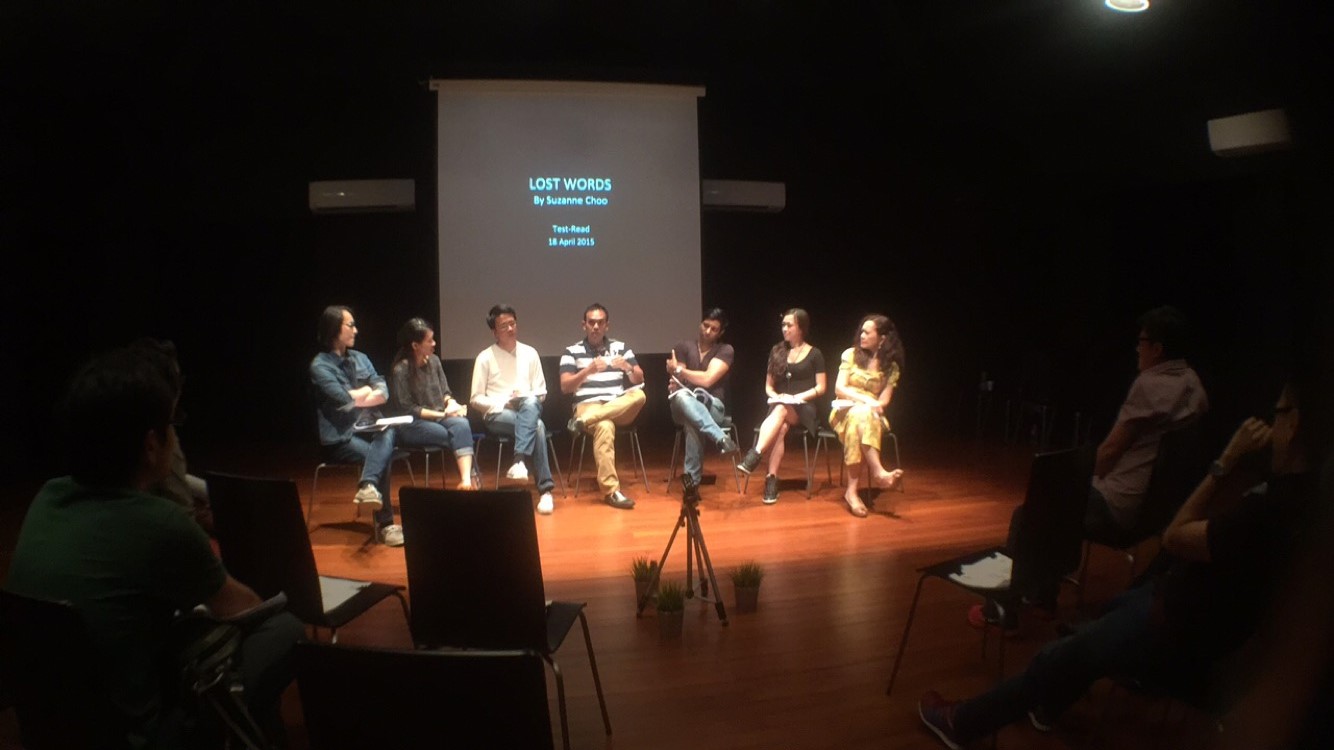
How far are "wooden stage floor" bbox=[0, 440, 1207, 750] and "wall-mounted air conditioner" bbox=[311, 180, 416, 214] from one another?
2348 millimetres

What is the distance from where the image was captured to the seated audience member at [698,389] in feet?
18.4

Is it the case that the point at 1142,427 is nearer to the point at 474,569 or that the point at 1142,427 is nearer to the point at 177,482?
the point at 474,569

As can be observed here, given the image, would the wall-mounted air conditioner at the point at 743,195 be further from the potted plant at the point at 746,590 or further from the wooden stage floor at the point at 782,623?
the potted plant at the point at 746,590

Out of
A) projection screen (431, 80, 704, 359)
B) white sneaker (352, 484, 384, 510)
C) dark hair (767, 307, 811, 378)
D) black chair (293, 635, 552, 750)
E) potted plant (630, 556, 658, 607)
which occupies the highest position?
projection screen (431, 80, 704, 359)

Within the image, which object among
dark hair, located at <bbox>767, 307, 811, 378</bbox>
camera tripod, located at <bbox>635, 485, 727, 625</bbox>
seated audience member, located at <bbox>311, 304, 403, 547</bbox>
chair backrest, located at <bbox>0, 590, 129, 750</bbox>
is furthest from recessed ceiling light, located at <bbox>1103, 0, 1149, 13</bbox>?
chair backrest, located at <bbox>0, 590, 129, 750</bbox>

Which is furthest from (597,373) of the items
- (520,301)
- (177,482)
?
(177,482)

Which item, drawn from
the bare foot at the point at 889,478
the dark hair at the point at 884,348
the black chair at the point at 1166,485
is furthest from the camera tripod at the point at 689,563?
the dark hair at the point at 884,348

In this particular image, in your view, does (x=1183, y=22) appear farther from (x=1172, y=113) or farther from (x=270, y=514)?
(x=270, y=514)

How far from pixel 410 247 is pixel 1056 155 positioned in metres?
5.67

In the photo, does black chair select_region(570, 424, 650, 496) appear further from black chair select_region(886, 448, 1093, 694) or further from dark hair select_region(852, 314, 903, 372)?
black chair select_region(886, 448, 1093, 694)

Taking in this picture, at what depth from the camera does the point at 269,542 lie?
246 cm

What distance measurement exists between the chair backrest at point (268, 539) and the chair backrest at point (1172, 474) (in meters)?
3.02

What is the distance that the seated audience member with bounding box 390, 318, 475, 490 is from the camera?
496cm

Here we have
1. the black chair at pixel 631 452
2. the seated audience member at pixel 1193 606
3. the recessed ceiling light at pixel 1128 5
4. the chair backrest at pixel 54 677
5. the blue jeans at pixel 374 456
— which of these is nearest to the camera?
the chair backrest at pixel 54 677
